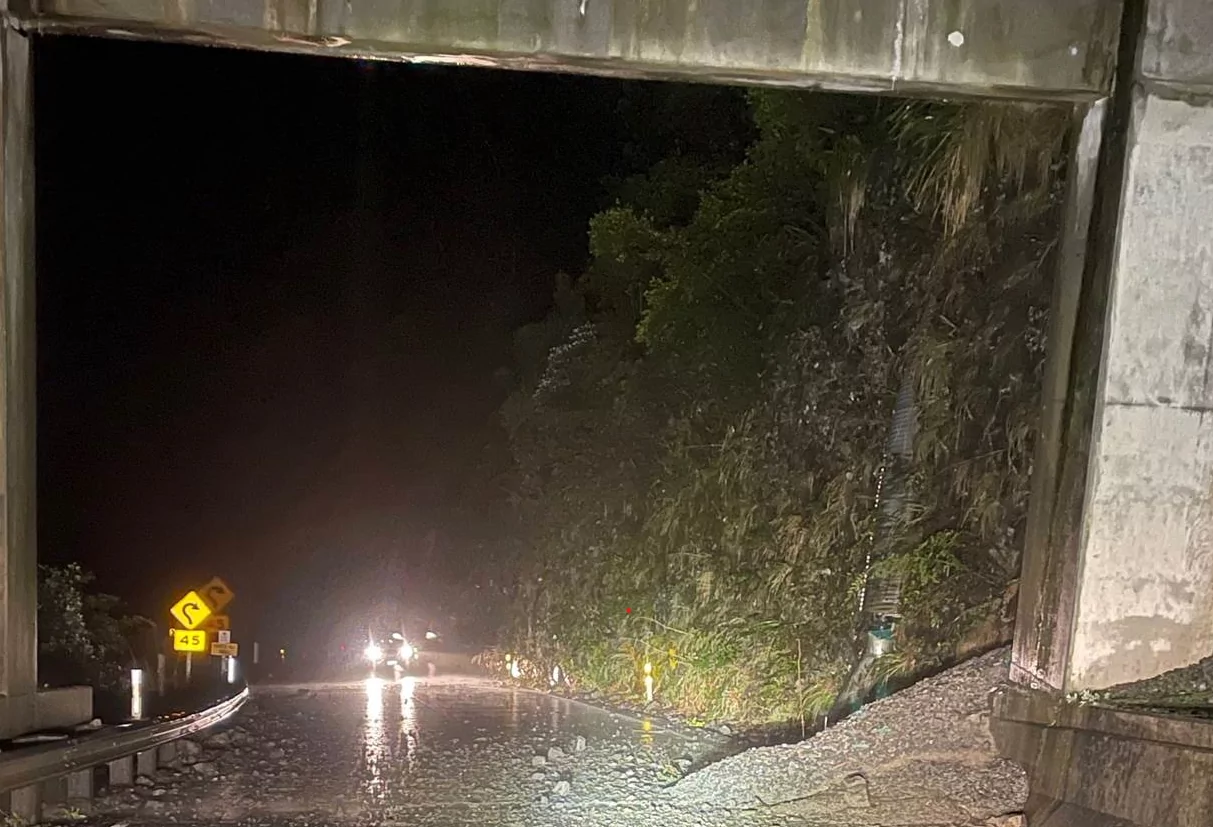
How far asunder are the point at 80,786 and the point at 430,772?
281 centimetres

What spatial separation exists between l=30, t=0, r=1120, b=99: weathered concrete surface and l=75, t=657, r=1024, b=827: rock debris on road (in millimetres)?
3814

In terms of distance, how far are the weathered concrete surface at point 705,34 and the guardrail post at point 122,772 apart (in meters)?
5.39

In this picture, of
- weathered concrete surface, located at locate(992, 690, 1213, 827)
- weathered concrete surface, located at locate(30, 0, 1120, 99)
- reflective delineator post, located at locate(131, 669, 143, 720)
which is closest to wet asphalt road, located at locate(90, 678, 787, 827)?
reflective delineator post, located at locate(131, 669, 143, 720)

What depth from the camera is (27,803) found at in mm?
6320

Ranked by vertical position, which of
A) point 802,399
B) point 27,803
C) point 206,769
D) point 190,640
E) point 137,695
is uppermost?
point 802,399

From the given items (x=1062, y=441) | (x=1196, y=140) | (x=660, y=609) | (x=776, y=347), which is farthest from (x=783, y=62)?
(x=660, y=609)

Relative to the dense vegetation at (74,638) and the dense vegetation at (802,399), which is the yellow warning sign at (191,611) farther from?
the dense vegetation at (802,399)

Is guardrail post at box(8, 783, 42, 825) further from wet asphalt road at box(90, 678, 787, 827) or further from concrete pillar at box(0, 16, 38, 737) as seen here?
concrete pillar at box(0, 16, 38, 737)

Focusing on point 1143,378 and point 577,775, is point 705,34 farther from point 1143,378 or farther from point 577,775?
point 577,775

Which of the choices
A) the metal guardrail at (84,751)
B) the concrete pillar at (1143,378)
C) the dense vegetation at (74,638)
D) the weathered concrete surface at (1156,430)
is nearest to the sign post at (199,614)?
the dense vegetation at (74,638)

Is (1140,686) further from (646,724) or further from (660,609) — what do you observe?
(660,609)

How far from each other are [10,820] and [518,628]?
66.2ft

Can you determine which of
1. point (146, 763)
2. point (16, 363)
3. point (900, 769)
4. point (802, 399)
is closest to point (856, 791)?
point (900, 769)

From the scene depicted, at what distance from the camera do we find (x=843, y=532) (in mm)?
12047
